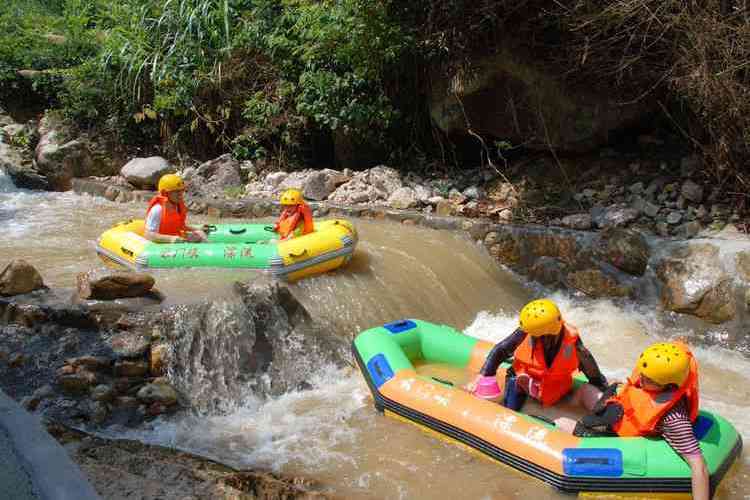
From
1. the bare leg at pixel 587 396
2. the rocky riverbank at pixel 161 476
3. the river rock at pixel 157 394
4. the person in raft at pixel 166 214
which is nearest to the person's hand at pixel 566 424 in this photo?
the bare leg at pixel 587 396

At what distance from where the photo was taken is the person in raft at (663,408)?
3.35m

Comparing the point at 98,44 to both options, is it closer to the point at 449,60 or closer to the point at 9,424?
the point at 449,60

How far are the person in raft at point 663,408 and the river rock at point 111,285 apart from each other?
3.11m

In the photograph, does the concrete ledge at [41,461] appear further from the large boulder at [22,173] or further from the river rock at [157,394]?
the large boulder at [22,173]

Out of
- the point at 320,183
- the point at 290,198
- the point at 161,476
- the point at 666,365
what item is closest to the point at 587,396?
the point at 666,365

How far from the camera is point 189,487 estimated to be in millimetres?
3227

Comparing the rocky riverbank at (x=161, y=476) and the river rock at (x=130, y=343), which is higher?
the river rock at (x=130, y=343)

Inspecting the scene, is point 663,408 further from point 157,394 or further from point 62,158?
point 62,158

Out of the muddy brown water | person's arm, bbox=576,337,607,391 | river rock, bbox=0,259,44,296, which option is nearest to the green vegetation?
the muddy brown water

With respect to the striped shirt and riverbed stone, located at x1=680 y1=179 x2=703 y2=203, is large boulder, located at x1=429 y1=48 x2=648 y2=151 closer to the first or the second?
riverbed stone, located at x1=680 y1=179 x2=703 y2=203

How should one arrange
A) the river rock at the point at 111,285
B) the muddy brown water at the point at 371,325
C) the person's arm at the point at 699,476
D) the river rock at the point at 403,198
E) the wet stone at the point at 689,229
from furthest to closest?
the river rock at the point at 403,198, the wet stone at the point at 689,229, the river rock at the point at 111,285, the muddy brown water at the point at 371,325, the person's arm at the point at 699,476

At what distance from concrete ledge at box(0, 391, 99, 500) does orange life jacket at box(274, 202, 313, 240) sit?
372 cm

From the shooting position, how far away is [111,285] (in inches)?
186

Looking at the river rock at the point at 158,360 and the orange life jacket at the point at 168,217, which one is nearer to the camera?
the river rock at the point at 158,360
